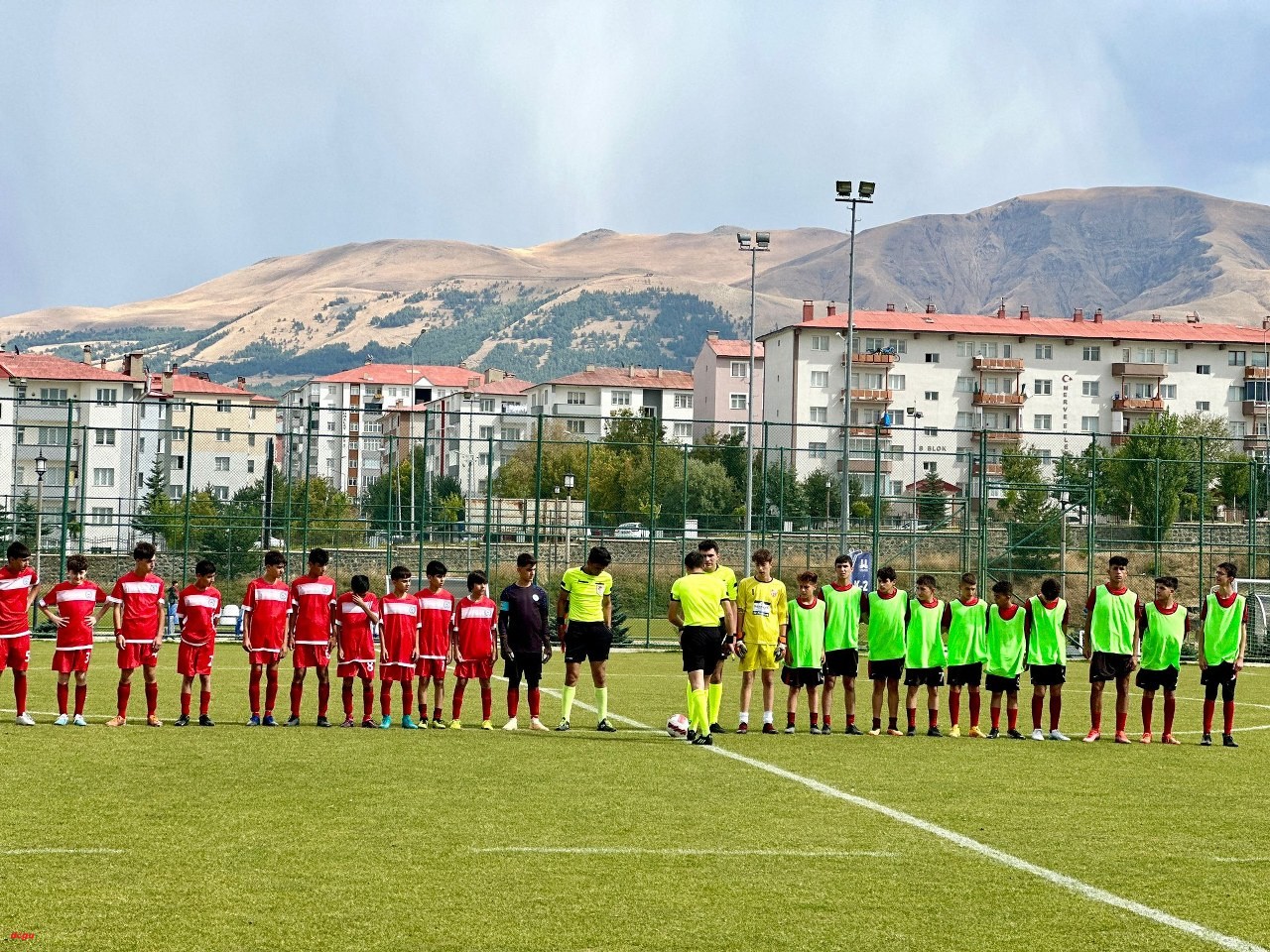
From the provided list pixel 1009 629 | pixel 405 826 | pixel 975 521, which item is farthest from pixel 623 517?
pixel 405 826

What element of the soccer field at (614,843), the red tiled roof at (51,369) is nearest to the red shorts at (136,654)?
the soccer field at (614,843)

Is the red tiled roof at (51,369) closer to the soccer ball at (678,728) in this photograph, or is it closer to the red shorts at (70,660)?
the red shorts at (70,660)

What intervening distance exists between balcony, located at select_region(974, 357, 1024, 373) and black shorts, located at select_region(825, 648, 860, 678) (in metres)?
100

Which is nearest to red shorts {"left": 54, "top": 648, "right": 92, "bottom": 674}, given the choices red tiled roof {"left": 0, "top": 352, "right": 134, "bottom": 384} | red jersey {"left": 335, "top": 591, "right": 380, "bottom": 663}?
red jersey {"left": 335, "top": 591, "right": 380, "bottom": 663}

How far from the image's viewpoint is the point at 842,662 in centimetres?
1675

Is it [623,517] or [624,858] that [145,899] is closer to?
[624,858]

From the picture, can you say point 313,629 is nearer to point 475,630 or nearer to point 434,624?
point 434,624

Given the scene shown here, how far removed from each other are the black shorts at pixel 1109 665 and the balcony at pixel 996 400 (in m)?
99.7

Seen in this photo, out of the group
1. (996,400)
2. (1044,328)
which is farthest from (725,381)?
(1044,328)

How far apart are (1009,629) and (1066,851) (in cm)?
748

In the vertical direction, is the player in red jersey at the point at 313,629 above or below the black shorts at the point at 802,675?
above

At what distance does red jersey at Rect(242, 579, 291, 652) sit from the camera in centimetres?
1609

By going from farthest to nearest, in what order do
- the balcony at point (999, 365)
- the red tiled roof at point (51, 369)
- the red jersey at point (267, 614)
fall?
the balcony at point (999, 365) → the red tiled roof at point (51, 369) → the red jersey at point (267, 614)

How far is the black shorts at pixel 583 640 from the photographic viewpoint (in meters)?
16.0
